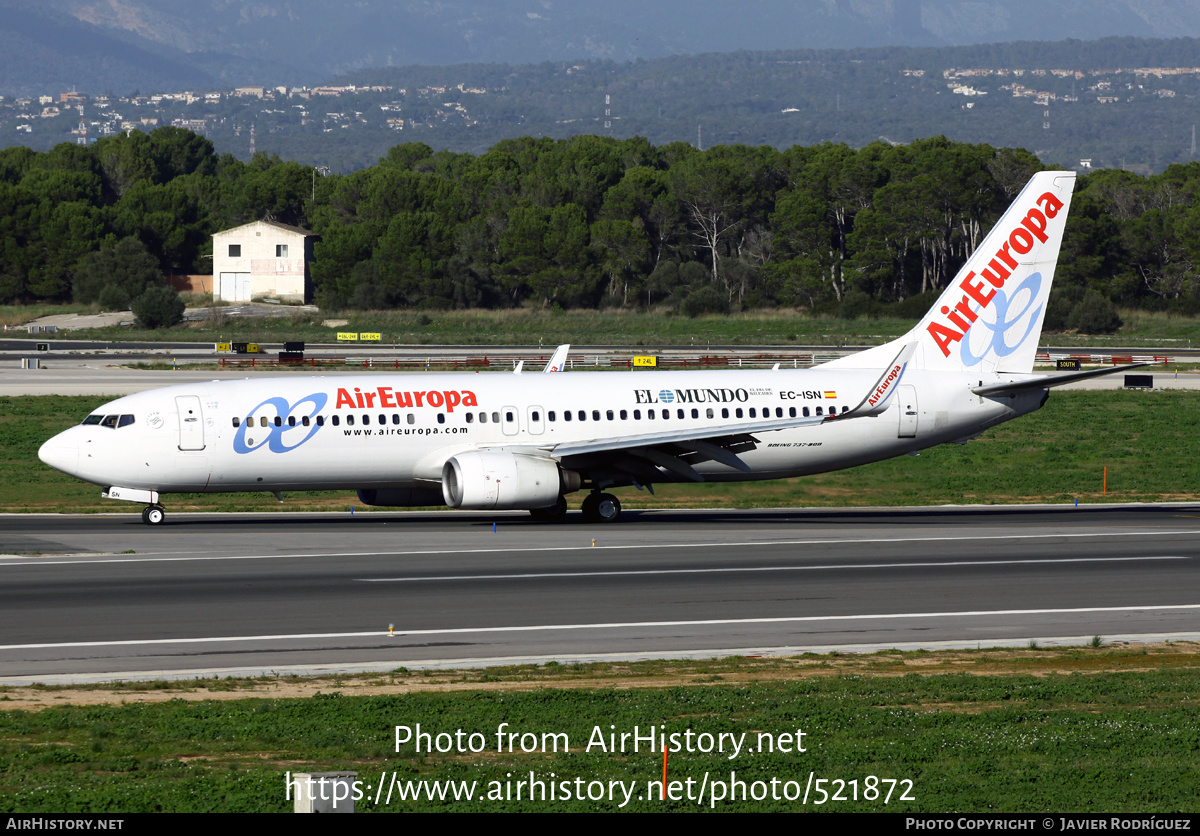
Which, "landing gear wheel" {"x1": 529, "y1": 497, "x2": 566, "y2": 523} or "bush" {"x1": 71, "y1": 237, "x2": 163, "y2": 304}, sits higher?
"bush" {"x1": 71, "y1": 237, "x2": 163, "y2": 304}

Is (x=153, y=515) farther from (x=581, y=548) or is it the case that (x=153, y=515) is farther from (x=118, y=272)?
(x=118, y=272)

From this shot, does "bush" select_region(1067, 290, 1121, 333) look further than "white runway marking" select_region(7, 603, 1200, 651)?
Yes

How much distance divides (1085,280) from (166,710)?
133 meters

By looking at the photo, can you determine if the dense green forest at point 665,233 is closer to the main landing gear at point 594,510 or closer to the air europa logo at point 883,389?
the air europa logo at point 883,389

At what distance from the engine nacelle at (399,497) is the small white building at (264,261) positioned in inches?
4827

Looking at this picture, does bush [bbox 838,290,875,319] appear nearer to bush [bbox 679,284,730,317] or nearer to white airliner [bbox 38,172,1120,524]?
bush [bbox 679,284,730,317]

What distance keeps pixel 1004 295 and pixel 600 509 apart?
13811 millimetres

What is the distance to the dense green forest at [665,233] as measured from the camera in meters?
141

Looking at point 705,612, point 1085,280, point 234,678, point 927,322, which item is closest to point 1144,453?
point 927,322

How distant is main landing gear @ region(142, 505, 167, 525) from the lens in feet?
121

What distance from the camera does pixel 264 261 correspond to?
6201 inches

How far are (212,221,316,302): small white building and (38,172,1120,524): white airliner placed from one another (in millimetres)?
120221

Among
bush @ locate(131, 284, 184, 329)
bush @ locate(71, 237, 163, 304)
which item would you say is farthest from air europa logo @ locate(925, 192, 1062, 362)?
bush @ locate(71, 237, 163, 304)
